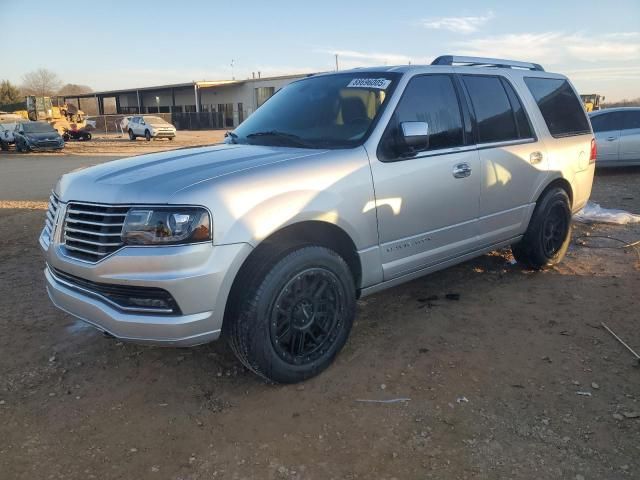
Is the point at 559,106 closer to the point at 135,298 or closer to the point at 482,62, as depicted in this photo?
the point at 482,62

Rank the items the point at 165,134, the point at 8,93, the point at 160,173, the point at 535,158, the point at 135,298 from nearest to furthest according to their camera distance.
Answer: the point at 135,298
the point at 160,173
the point at 535,158
the point at 165,134
the point at 8,93

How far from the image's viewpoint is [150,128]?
113 feet

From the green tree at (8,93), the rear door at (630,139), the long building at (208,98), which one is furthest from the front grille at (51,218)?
the green tree at (8,93)

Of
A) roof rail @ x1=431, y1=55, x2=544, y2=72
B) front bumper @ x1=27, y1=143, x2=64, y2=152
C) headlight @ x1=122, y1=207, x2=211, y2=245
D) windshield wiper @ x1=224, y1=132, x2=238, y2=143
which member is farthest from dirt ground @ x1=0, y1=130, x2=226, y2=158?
headlight @ x1=122, y1=207, x2=211, y2=245

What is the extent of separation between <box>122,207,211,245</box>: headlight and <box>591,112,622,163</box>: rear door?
1168 cm

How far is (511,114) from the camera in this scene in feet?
15.2

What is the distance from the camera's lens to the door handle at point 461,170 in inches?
156

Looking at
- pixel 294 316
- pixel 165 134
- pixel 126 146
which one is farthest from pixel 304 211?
pixel 165 134

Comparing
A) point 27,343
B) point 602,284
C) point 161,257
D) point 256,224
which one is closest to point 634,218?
point 602,284

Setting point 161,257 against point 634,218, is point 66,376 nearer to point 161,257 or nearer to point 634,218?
point 161,257

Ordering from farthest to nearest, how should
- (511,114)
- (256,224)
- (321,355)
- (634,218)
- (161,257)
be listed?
(634,218), (511,114), (321,355), (256,224), (161,257)

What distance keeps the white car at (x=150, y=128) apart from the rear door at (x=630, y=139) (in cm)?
2865

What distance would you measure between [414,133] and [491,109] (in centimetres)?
134

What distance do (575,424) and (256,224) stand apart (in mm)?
1999
